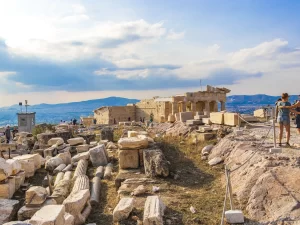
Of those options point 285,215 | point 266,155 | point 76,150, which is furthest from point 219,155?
point 76,150

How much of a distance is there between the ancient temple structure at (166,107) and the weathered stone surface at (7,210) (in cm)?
2227

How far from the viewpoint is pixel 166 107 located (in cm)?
3628

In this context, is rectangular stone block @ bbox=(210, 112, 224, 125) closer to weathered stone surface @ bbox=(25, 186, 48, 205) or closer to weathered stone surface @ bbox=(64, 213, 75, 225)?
weathered stone surface @ bbox=(25, 186, 48, 205)

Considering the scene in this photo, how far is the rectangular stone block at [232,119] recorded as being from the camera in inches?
500

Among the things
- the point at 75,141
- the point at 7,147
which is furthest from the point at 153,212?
the point at 7,147

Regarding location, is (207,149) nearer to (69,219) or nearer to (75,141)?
(69,219)

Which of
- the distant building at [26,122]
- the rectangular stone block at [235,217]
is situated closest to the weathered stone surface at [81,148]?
the rectangular stone block at [235,217]

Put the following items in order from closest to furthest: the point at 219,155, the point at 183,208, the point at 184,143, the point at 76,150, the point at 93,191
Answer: the point at 183,208 → the point at 93,191 → the point at 219,155 → the point at 184,143 → the point at 76,150

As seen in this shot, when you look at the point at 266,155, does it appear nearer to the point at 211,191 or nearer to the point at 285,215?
the point at 211,191

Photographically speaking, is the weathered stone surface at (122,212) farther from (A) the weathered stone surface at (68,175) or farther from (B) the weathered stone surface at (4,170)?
(A) the weathered stone surface at (68,175)

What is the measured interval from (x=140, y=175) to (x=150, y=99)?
32544 millimetres

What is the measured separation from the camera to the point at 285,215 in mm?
5301

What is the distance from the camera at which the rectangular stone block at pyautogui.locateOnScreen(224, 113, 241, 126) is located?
12709mm

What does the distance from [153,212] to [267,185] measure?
93.7 inches
